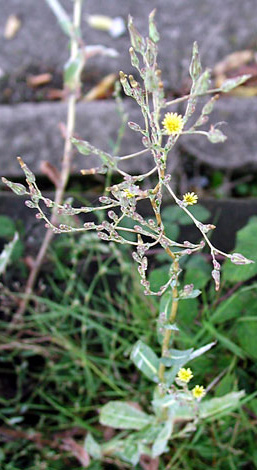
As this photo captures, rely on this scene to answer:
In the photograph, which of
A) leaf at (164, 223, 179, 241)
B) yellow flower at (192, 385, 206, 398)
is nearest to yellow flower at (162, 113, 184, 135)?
yellow flower at (192, 385, 206, 398)

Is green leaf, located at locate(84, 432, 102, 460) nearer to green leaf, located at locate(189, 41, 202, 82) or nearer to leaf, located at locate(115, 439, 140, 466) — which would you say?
leaf, located at locate(115, 439, 140, 466)

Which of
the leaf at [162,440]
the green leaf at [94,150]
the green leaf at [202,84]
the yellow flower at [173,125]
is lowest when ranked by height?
the leaf at [162,440]

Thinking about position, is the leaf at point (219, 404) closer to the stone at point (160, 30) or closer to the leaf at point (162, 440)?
→ the leaf at point (162, 440)

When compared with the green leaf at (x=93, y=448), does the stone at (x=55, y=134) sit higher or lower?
higher

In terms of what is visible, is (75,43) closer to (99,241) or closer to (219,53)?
(99,241)

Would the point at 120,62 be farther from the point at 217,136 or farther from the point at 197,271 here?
the point at 217,136

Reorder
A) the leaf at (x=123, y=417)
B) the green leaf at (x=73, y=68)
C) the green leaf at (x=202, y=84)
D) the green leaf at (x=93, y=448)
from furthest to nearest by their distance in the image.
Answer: the green leaf at (x=73, y=68)
the green leaf at (x=93, y=448)
the leaf at (x=123, y=417)
the green leaf at (x=202, y=84)

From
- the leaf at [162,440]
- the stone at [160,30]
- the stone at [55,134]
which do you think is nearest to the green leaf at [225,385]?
the leaf at [162,440]
